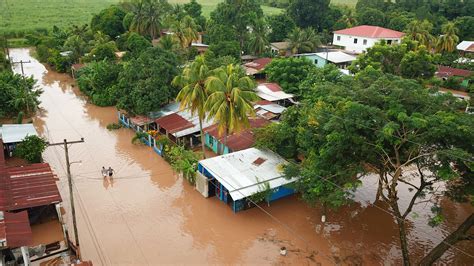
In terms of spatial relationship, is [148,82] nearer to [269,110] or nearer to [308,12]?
[269,110]

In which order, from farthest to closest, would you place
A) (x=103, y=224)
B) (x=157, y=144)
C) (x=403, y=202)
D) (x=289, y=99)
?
(x=289, y=99)
(x=157, y=144)
(x=403, y=202)
(x=103, y=224)

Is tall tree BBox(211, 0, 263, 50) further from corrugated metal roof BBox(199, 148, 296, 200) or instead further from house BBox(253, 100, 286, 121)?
corrugated metal roof BBox(199, 148, 296, 200)

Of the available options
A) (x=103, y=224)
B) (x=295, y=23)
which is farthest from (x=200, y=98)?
(x=295, y=23)

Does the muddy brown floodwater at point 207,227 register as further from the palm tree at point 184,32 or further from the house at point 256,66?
the palm tree at point 184,32

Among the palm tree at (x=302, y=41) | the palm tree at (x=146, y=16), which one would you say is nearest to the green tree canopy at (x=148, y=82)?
the palm tree at (x=146, y=16)

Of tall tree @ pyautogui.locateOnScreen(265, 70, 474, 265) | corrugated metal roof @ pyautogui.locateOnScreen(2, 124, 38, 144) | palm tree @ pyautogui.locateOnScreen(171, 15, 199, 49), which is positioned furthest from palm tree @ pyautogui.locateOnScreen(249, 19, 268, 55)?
tall tree @ pyautogui.locateOnScreen(265, 70, 474, 265)

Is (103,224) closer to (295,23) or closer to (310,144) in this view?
(310,144)

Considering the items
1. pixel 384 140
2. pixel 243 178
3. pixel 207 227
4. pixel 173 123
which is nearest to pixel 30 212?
pixel 207 227
